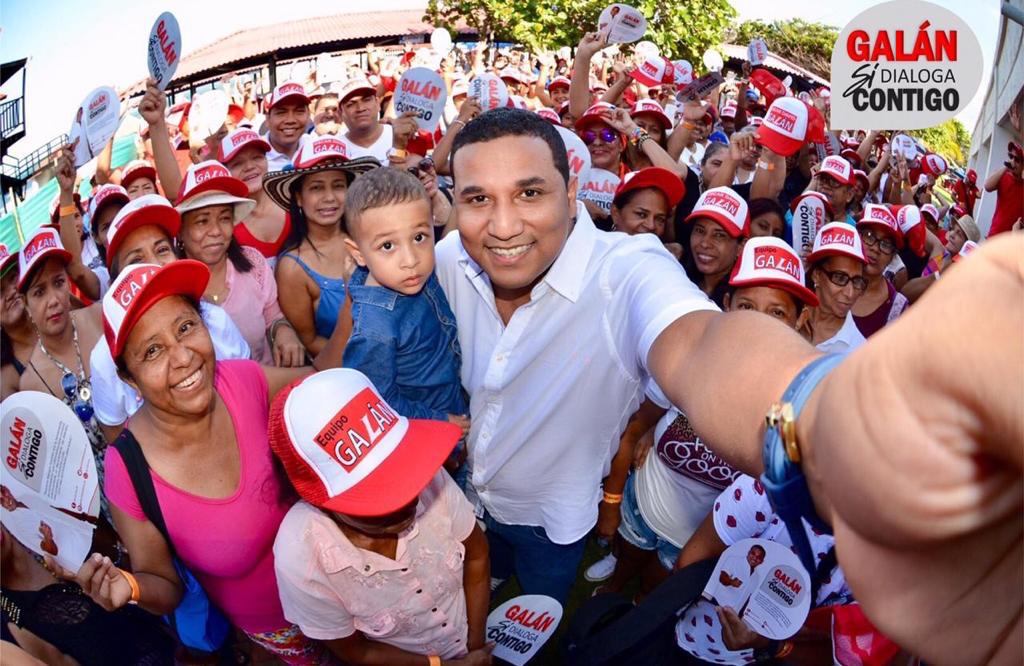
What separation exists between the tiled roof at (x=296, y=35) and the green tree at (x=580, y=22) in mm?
2019

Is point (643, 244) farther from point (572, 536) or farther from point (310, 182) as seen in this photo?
point (310, 182)

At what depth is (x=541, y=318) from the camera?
84.3 inches

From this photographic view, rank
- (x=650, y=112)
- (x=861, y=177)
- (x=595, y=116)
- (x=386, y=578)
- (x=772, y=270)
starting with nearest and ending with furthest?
(x=386, y=578)
(x=772, y=270)
(x=595, y=116)
(x=650, y=112)
(x=861, y=177)

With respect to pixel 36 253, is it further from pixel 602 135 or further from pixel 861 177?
pixel 861 177

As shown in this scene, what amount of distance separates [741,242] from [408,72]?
108 inches

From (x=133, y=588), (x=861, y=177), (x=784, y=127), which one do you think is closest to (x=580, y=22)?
(x=861, y=177)

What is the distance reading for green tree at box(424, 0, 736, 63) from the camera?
1287 cm

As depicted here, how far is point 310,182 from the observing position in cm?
368

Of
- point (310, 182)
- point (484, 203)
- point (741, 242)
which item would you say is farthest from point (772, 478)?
point (741, 242)

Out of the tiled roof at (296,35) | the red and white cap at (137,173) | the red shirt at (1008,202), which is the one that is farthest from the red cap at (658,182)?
the tiled roof at (296,35)

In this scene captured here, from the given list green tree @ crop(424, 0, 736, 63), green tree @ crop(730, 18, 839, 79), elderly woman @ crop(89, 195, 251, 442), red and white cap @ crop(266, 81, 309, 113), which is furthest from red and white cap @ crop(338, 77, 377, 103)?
A: green tree @ crop(730, 18, 839, 79)

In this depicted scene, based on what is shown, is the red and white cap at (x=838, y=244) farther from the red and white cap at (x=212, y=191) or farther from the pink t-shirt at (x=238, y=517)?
the red and white cap at (x=212, y=191)

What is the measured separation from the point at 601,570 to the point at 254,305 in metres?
2.16

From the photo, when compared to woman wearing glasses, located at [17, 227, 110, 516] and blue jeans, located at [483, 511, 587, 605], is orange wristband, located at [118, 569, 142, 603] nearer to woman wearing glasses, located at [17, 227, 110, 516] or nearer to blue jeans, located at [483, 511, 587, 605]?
woman wearing glasses, located at [17, 227, 110, 516]
